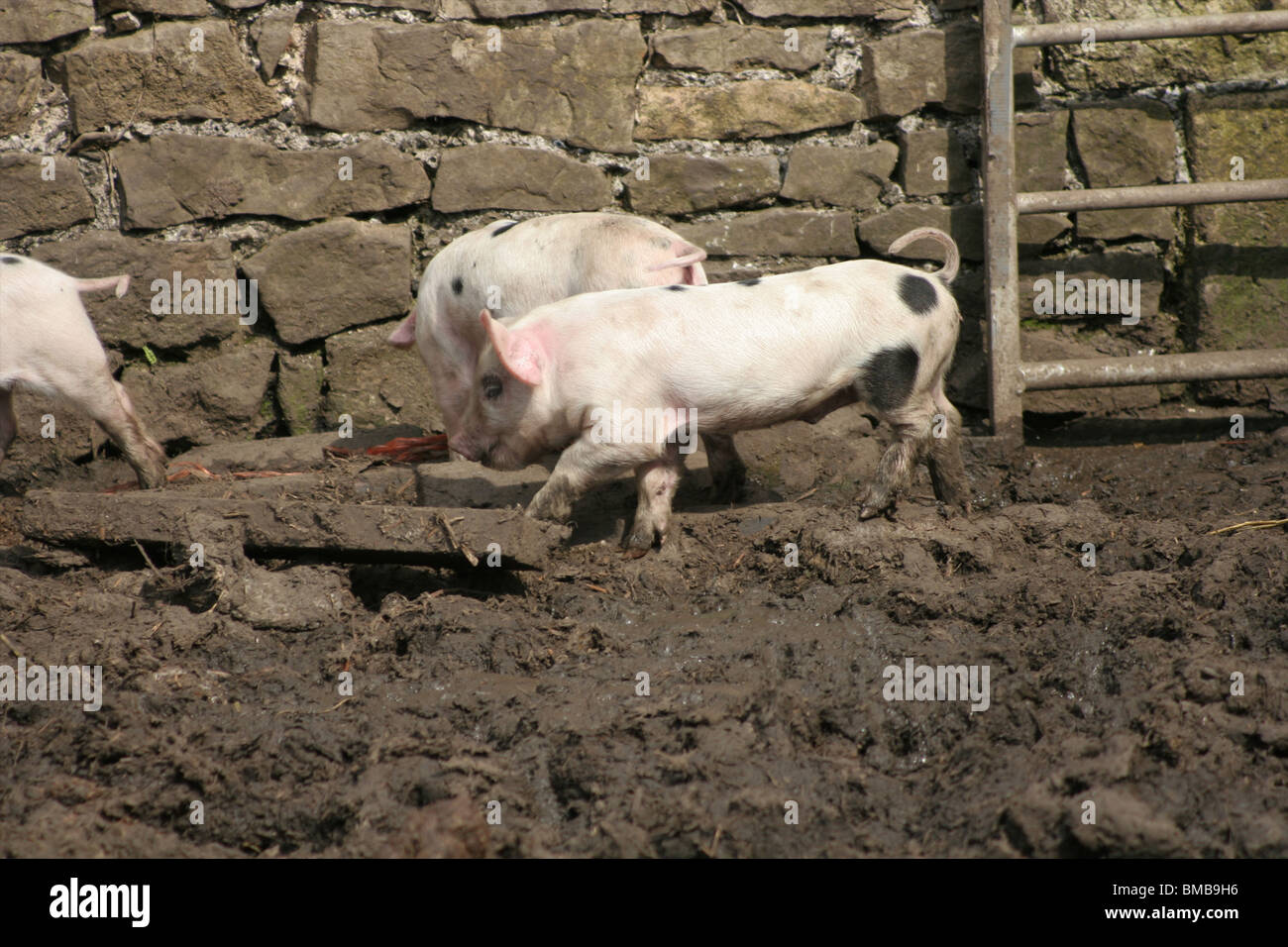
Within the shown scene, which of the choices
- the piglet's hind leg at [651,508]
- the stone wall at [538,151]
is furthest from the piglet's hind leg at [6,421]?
the piglet's hind leg at [651,508]

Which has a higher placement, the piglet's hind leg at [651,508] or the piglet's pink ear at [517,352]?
the piglet's pink ear at [517,352]

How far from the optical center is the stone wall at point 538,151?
4.95 metres

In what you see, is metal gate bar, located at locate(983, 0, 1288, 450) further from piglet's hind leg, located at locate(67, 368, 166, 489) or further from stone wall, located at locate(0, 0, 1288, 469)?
piglet's hind leg, located at locate(67, 368, 166, 489)

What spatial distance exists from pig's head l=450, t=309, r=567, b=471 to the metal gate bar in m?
2.06

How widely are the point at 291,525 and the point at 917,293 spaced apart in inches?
85.6

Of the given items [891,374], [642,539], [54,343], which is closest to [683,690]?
[642,539]

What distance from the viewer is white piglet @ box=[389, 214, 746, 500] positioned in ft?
14.2

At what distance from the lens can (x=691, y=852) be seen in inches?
87.6

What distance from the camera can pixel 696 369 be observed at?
12.5 ft

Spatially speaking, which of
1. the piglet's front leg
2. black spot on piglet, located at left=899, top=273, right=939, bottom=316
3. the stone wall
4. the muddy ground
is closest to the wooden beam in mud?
the muddy ground

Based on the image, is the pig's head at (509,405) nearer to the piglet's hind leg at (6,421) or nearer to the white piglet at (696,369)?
the white piglet at (696,369)

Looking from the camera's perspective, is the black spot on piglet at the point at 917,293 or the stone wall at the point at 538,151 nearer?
the black spot on piglet at the point at 917,293

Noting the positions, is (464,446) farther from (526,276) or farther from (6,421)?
(6,421)
